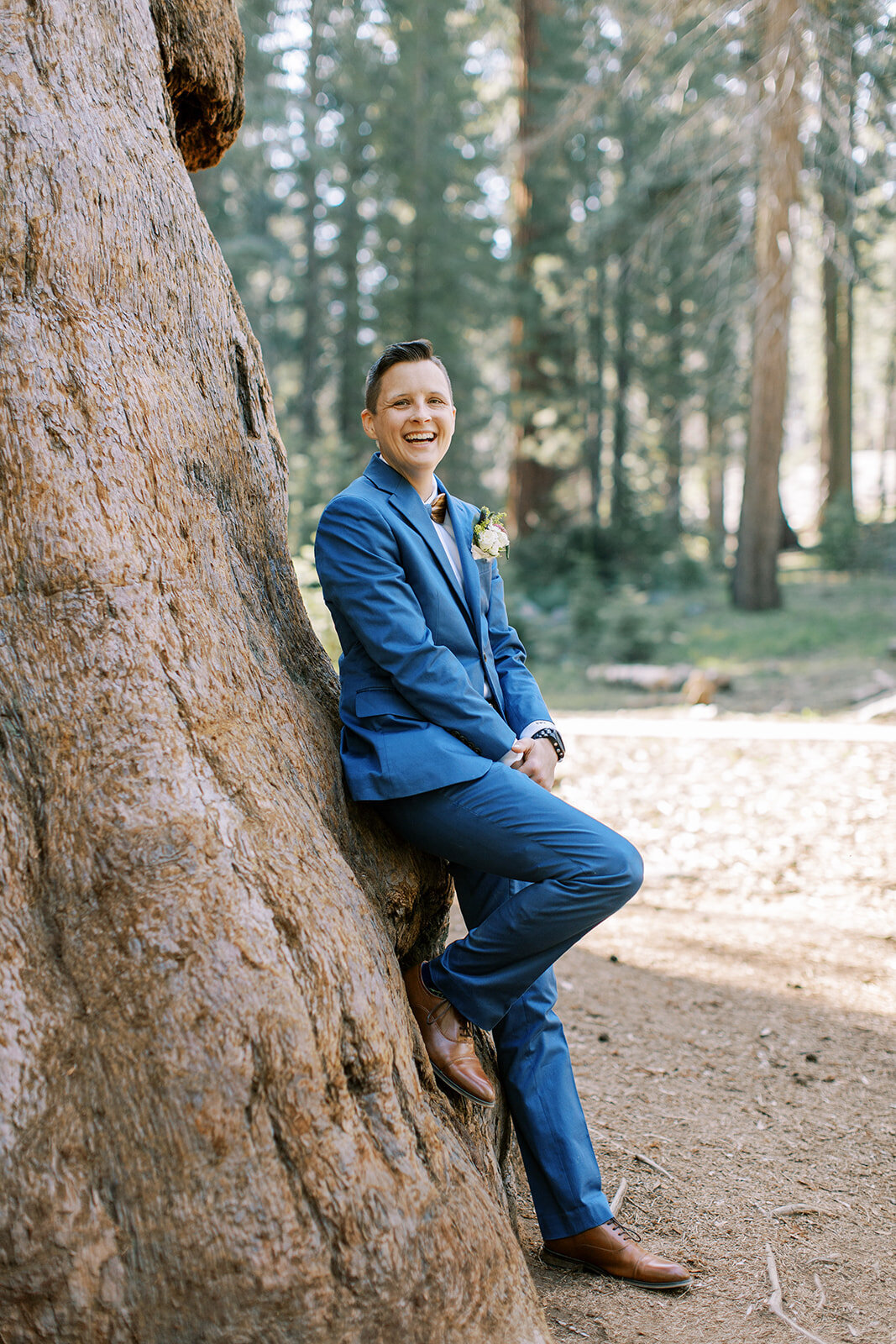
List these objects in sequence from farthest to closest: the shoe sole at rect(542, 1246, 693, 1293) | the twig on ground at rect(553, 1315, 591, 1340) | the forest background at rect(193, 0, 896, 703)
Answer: the forest background at rect(193, 0, 896, 703) < the shoe sole at rect(542, 1246, 693, 1293) < the twig on ground at rect(553, 1315, 591, 1340)

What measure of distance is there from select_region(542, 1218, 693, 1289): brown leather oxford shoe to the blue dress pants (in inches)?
1.6

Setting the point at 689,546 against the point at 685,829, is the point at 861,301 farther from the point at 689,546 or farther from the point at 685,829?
the point at 685,829

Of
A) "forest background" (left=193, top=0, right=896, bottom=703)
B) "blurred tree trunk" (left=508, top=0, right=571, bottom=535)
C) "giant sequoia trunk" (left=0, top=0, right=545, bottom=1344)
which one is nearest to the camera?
"giant sequoia trunk" (left=0, top=0, right=545, bottom=1344)

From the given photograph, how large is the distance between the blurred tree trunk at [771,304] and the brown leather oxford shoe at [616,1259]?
14190mm

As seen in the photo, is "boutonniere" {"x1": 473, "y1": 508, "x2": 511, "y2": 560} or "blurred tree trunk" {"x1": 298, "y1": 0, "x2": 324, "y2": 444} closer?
"boutonniere" {"x1": 473, "y1": 508, "x2": 511, "y2": 560}

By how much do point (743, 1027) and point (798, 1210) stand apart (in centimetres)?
155

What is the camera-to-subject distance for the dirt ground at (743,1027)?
3.22 metres

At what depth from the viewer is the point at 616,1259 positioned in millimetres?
3178

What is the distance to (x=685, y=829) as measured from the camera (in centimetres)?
763

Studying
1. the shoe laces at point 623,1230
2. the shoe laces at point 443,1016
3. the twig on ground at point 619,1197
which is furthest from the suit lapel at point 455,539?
the twig on ground at point 619,1197

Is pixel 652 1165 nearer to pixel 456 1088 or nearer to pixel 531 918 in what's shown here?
pixel 456 1088

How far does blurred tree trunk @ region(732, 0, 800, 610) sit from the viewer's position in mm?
13898

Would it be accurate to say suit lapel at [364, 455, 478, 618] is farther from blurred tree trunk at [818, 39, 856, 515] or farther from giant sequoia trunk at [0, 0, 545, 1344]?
blurred tree trunk at [818, 39, 856, 515]

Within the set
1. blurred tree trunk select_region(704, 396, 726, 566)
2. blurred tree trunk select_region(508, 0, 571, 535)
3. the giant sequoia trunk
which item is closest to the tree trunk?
blurred tree trunk select_region(508, 0, 571, 535)
